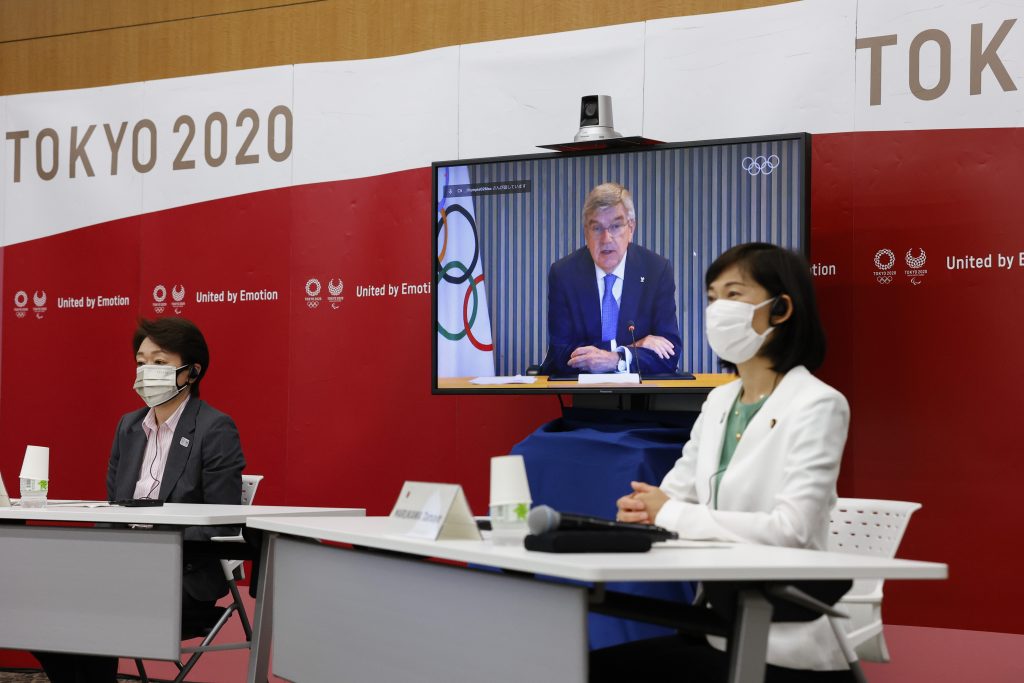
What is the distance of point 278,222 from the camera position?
569 cm

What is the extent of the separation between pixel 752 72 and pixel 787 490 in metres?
2.52

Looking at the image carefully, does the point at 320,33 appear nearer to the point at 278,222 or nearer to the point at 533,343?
the point at 278,222

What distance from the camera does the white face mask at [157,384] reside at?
4156 mm

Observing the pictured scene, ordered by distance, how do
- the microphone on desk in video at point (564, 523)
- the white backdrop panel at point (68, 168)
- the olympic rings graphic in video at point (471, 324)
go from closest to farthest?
the microphone on desk in video at point (564, 523) → the olympic rings graphic in video at point (471, 324) → the white backdrop panel at point (68, 168)

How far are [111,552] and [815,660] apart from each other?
1.97 meters

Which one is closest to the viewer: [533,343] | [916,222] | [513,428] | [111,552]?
[111,552]

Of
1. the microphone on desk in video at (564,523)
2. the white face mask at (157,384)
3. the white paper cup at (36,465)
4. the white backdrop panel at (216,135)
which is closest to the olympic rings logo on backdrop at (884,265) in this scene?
the microphone on desk in video at (564,523)

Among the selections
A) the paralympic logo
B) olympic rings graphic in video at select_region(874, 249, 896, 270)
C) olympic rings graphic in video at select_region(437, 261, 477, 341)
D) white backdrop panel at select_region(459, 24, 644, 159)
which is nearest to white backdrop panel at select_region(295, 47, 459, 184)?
white backdrop panel at select_region(459, 24, 644, 159)

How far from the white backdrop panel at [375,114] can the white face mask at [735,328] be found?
2697mm

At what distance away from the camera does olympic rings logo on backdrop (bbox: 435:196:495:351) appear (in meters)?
4.75

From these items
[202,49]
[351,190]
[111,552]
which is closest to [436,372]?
[351,190]

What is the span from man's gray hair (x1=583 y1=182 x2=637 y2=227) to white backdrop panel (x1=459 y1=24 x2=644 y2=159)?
18.5 inches

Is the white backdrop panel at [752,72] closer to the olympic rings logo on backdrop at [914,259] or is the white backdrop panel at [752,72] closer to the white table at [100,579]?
the olympic rings logo on backdrop at [914,259]

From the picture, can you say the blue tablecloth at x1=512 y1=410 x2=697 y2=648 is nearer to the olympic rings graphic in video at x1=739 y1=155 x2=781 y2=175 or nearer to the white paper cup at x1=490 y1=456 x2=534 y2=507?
the olympic rings graphic in video at x1=739 y1=155 x2=781 y2=175
